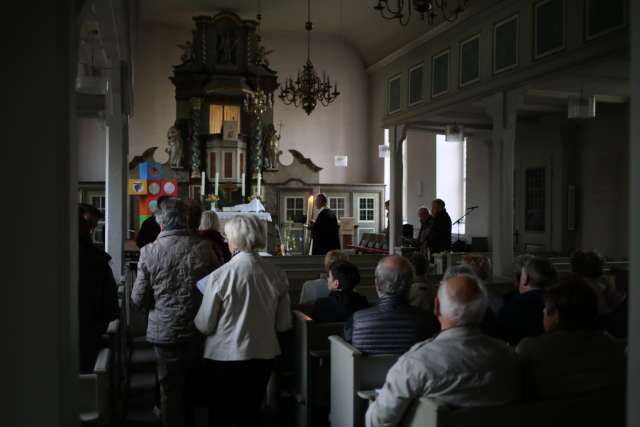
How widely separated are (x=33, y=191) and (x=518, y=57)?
7.31m

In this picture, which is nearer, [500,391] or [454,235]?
[500,391]

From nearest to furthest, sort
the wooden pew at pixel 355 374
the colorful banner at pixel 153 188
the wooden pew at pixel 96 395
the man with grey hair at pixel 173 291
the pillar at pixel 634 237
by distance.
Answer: the pillar at pixel 634 237 < the wooden pew at pixel 96 395 < the wooden pew at pixel 355 374 < the man with grey hair at pixel 173 291 < the colorful banner at pixel 153 188

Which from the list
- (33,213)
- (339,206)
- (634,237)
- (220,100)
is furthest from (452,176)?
(33,213)

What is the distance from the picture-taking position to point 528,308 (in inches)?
144

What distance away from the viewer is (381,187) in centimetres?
1797

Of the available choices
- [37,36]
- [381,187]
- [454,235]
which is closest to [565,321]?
[37,36]

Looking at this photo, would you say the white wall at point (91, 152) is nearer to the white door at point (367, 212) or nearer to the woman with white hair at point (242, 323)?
the white door at point (367, 212)

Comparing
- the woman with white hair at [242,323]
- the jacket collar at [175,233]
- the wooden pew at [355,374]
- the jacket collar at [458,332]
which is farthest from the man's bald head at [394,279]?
the jacket collar at [175,233]

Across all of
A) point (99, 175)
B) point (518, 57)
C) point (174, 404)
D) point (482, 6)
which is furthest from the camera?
point (99, 175)

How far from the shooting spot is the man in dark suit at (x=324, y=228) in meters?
9.14

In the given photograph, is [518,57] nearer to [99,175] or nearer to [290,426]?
[290,426]

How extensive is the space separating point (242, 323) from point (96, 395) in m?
0.80

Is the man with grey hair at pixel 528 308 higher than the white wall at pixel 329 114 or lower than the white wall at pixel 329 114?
lower

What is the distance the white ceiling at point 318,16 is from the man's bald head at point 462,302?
526 inches
